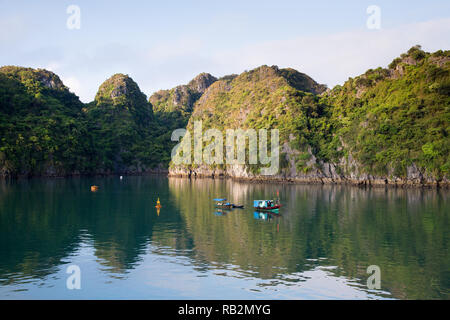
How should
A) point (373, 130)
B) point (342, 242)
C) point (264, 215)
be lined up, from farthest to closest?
point (373, 130), point (264, 215), point (342, 242)

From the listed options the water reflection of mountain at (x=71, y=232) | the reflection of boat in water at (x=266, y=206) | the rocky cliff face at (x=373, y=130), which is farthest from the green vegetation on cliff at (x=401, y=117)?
the water reflection of mountain at (x=71, y=232)

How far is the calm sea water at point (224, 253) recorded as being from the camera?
25703 millimetres

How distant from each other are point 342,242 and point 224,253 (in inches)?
526

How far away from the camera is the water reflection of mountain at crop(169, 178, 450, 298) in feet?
96.2

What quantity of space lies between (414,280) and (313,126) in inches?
5688

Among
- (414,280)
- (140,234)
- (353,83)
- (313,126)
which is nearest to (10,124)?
(313,126)

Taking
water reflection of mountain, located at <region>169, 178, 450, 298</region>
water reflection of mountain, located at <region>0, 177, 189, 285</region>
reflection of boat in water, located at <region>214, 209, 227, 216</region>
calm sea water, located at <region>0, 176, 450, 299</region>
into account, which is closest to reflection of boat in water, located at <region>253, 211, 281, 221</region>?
calm sea water, located at <region>0, 176, 450, 299</region>

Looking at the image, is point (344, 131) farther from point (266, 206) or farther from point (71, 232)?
point (71, 232)

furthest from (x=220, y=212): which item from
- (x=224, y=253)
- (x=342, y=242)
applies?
(x=224, y=253)

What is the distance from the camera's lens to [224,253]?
35.8 metres

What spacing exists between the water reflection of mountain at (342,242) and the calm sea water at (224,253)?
11cm

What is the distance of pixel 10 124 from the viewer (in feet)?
519
